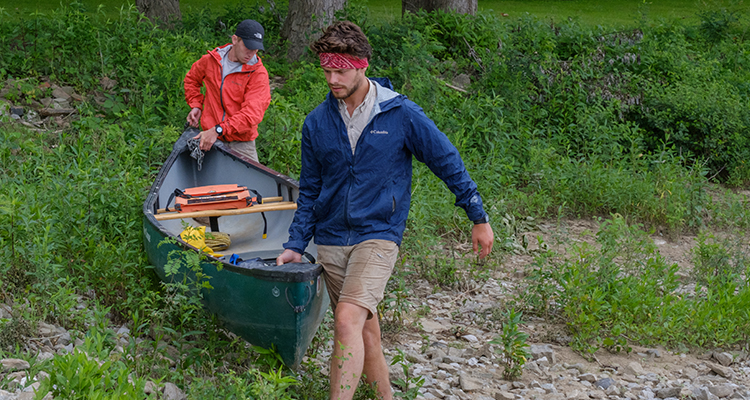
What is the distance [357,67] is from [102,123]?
6055mm

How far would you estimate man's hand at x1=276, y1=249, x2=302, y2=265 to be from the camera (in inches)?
166

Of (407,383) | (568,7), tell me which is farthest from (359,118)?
(568,7)

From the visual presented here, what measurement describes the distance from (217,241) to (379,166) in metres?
2.71

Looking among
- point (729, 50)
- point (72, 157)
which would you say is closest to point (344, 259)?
point (72, 157)

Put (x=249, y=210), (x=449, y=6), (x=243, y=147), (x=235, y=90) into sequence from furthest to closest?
(x=449, y=6) → (x=243, y=147) → (x=235, y=90) → (x=249, y=210)

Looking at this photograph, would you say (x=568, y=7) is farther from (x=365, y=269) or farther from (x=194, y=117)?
(x=365, y=269)

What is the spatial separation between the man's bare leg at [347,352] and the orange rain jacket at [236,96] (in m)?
3.27

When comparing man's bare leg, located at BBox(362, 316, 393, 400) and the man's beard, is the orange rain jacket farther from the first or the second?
man's bare leg, located at BBox(362, 316, 393, 400)

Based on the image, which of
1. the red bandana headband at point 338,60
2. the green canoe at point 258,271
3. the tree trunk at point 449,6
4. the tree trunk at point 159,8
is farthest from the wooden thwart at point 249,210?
the tree trunk at point 159,8

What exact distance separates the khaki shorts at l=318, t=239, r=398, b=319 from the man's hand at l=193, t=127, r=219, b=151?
310 cm

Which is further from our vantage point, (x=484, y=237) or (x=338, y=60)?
(x=484, y=237)

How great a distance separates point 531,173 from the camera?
30.3 ft

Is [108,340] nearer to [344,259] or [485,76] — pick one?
[344,259]

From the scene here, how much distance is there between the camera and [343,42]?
12.3 ft
